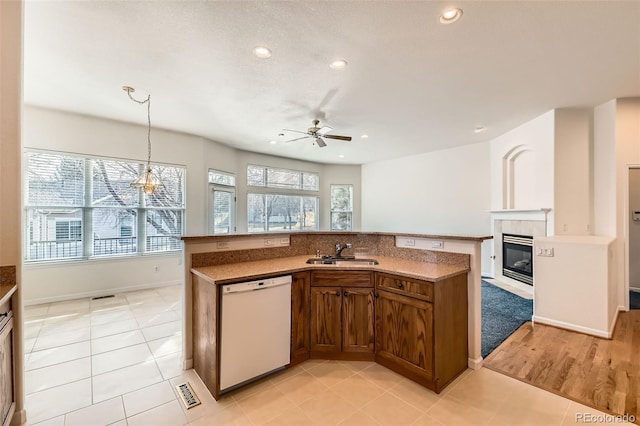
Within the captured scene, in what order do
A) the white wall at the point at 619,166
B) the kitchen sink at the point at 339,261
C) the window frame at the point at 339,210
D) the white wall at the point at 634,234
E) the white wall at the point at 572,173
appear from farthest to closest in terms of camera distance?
1. the window frame at the point at 339,210
2. the white wall at the point at 634,234
3. the white wall at the point at 572,173
4. the white wall at the point at 619,166
5. the kitchen sink at the point at 339,261

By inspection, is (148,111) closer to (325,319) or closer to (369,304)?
(325,319)

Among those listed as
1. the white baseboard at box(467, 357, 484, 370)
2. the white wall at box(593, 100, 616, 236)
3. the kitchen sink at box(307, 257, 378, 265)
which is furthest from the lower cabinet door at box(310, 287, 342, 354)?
the white wall at box(593, 100, 616, 236)

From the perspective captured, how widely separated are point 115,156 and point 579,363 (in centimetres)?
694

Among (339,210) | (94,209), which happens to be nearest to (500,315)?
(339,210)

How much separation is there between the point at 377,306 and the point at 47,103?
17.9ft

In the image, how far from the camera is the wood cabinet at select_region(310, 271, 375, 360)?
252 centimetres

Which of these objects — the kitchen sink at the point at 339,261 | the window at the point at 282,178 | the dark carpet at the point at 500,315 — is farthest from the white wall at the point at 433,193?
the kitchen sink at the point at 339,261

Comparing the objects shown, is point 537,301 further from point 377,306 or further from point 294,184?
point 294,184

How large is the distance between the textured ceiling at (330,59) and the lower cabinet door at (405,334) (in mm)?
2336

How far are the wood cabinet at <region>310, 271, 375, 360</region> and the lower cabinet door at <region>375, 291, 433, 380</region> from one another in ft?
0.34

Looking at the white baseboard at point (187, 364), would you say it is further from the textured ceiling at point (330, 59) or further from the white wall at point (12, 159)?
the textured ceiling at point (330, 59)

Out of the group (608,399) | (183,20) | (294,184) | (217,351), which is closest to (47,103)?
(183,20)

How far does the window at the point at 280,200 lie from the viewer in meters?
7.13

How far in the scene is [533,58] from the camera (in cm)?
270
